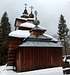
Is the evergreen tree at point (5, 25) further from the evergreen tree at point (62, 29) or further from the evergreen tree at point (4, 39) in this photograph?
the evergreen tree at point (62, 29)

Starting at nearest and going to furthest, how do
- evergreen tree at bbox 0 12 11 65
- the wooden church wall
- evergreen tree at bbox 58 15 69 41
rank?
the wooden church wall < evergreen tree at bbox 0 12 11 65 < evergreen tree at bbox 58 15 69 41

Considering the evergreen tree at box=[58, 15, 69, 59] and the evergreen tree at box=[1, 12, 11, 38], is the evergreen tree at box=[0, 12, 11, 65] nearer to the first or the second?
the evergreen tree at box=[1, 12, 11, 38]

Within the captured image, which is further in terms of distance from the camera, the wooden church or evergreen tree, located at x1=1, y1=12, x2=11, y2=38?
evergreen tree, located at x1=1, y1=12, x2=11, y2=38

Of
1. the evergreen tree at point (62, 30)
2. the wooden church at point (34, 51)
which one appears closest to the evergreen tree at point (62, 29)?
the evergreen tree at point (62, 30)

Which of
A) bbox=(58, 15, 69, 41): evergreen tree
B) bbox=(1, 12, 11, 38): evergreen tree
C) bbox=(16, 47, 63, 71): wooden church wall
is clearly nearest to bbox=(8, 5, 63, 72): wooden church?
bbox=(16, 47, 63, 71): wooden church wall

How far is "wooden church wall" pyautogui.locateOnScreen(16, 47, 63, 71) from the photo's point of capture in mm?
16062

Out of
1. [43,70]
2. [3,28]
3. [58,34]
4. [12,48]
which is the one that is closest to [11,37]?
[12,48]

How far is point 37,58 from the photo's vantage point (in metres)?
16.7

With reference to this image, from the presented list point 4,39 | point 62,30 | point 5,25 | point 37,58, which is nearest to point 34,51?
point 37,58

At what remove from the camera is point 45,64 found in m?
17.1

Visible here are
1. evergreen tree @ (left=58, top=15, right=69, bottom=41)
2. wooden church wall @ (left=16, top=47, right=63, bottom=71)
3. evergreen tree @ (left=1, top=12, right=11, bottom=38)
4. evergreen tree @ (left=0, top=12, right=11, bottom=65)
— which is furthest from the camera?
evergreen tree @ (left=58, top=15, right=69, bottom=41)

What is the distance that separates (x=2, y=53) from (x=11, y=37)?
13043mm

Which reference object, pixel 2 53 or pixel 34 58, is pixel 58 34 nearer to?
pixel 2 53

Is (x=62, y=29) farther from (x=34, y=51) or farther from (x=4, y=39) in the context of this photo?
(x=34, y=51)
